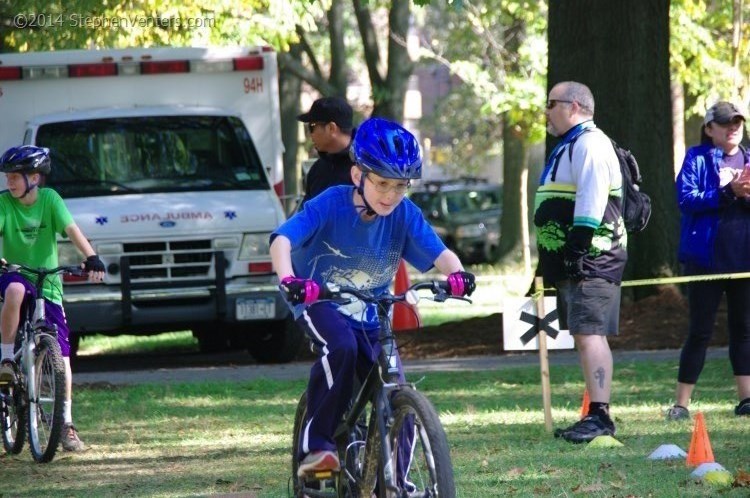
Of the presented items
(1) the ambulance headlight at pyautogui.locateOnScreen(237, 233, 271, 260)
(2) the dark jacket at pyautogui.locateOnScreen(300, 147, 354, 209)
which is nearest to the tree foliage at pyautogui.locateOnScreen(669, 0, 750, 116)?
(1) the ambulance headlight at pyautogui.locateOnScreen(237, 233, 271, 260)

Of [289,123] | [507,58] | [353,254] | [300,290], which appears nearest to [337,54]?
[289,123]

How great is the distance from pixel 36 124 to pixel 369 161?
8.64m

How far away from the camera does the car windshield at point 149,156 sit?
13.6m

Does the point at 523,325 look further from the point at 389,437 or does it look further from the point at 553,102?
the point at 389,437

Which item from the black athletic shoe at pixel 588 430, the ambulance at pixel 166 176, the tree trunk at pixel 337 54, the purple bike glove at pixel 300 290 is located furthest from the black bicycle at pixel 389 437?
the tree trunk at pixel 337 54

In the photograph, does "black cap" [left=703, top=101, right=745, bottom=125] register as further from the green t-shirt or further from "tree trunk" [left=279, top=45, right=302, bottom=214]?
"tree trunk" [left=279, top=45, right=302, bottom=214]

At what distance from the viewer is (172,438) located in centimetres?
953

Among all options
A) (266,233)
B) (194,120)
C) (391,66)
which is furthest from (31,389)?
(391,66)

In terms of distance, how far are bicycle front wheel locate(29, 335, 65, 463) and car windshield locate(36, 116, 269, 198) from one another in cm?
475

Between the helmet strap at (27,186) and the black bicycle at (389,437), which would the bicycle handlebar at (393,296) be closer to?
the black bicycle at (389,437)

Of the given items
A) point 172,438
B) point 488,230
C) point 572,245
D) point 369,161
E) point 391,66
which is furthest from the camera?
point 488,230

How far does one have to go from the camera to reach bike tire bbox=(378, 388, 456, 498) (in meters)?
5.21

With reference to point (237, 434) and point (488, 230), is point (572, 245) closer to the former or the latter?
point (237, 434)

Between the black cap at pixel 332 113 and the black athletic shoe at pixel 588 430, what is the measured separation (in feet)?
6.99
